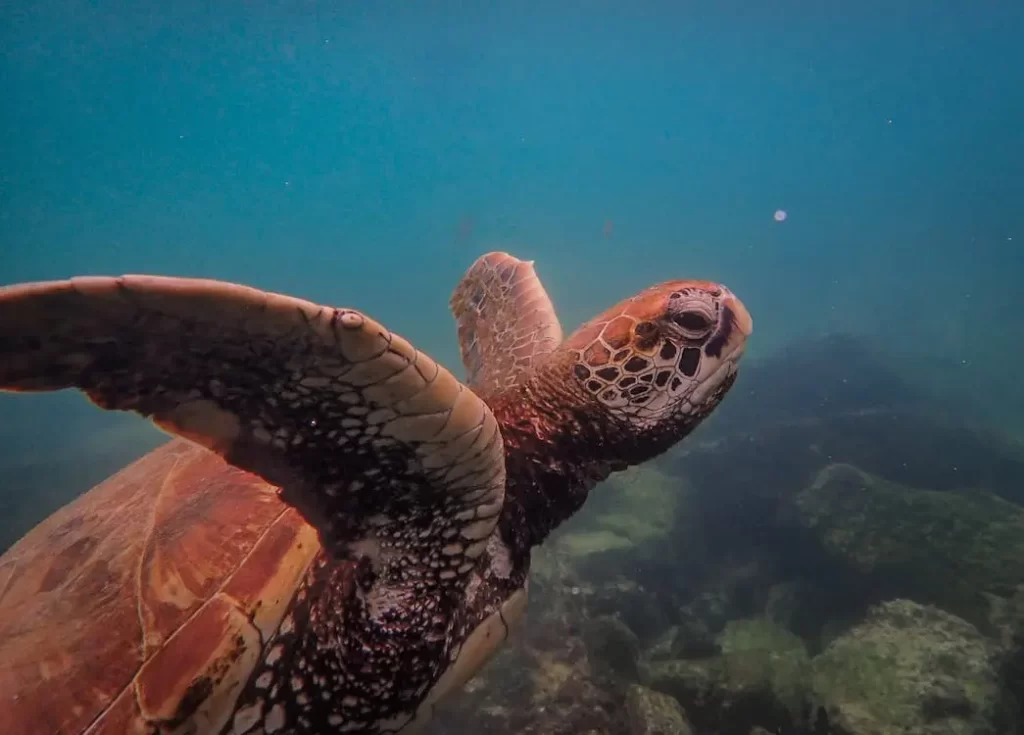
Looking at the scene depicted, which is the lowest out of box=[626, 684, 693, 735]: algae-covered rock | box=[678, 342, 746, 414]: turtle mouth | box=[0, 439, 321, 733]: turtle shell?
box=[626, 684, 693, 735]: algae-covered rock

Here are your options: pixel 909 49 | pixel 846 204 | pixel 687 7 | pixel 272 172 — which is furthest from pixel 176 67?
pixel 846 204

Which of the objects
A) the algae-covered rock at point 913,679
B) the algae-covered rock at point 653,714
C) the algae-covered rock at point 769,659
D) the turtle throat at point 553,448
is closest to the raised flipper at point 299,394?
the turtle throat at point 553,448

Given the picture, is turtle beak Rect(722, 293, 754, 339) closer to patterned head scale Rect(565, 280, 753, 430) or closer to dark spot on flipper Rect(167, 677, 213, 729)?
patterned head scale Rect(565, 280, 753, 430)

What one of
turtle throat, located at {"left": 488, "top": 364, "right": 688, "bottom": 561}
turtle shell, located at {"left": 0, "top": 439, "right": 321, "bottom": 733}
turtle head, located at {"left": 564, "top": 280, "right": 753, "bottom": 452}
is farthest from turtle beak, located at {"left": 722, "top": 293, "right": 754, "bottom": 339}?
turtle shell, located at {"left": 0, "top": 439, "right": 321, "bottom": 733}

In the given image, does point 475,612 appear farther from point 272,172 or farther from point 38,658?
point 272,172

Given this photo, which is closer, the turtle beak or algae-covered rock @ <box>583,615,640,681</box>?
the turtle beak

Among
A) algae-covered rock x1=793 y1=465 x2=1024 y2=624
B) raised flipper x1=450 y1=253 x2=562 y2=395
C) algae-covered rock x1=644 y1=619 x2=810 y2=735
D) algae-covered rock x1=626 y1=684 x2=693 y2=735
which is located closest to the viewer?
raised flipper x1=450 y1=253 x2=562 y2=395

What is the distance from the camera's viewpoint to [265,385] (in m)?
1.21

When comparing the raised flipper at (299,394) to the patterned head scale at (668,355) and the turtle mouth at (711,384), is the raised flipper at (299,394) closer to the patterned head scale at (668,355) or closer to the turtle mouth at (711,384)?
the patterned head scale at (668,355)

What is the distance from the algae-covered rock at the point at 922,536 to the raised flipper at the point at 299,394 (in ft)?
19.3

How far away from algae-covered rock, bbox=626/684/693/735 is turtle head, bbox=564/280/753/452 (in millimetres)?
2792

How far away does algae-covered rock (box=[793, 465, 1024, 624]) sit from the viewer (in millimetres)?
5469

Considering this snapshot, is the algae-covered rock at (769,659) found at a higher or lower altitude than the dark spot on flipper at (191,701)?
lower

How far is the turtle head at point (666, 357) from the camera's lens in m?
1.99
